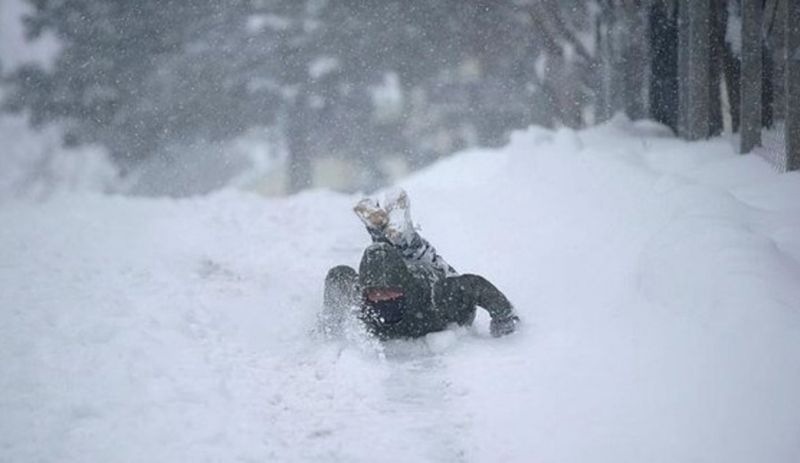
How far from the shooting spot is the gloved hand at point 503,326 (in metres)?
4.73

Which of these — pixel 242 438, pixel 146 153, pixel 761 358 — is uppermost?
pixel 146 153

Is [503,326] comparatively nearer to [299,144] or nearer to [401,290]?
[401,290]

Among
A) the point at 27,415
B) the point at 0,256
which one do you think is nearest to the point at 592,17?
the point at 0,256

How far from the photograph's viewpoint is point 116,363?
4199 mm

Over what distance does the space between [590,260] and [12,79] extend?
9.98 meters

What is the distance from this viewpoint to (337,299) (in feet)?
16.3

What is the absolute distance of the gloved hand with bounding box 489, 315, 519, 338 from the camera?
4.73 m

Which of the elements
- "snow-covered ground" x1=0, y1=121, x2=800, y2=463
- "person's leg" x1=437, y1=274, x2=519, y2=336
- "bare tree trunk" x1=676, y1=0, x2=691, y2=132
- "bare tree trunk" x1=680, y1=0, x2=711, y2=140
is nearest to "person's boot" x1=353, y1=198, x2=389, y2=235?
"person's leg" x1=437, y1=274, x2=519, y2=336

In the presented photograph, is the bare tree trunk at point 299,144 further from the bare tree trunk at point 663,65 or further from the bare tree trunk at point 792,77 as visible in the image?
the bare tree trunk at point 792,77

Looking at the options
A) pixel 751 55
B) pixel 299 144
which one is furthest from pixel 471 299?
pixel 299 144

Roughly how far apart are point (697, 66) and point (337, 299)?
500 cm

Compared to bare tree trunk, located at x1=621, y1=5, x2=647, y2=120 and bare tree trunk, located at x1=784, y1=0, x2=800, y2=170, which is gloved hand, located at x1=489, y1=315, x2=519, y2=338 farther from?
bare tree trunk, located at x1=621, y1=5, x2=647, y2=120

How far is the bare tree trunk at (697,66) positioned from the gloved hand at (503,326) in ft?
14.5

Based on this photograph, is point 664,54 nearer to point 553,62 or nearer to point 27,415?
point 553,62
